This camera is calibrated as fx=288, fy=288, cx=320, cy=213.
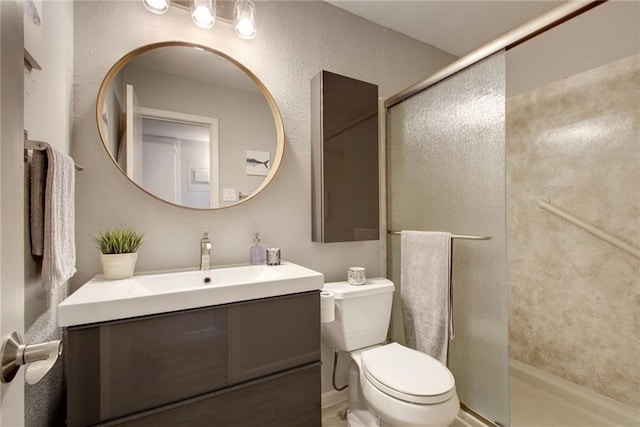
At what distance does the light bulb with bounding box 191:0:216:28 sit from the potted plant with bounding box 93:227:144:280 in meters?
1.03

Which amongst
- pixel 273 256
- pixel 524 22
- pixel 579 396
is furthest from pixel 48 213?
pixel 579 396

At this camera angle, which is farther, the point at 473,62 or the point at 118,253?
the point at 473,62

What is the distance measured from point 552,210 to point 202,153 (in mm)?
2208

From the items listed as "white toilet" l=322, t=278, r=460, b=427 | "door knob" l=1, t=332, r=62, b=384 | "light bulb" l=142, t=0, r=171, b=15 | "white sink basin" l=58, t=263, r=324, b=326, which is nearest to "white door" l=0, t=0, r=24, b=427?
"door knob" l=1, t=332, r=62, b=384

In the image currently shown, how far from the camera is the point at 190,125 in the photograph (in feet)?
4.62

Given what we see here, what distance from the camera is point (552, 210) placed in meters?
1.92

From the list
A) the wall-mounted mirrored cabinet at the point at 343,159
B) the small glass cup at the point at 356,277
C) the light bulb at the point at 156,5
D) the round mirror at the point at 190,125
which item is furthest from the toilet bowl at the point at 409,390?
the light bulb at the point at 156,5

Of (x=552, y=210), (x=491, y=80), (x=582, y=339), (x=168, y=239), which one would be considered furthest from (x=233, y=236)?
(x=582, y=339)

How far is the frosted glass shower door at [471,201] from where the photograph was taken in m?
1.31

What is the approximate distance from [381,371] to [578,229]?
1.60m

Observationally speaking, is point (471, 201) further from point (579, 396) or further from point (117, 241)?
point (117, 241)

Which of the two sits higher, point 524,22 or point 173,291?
point 524,22

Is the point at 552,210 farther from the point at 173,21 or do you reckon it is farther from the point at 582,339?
the point at 173,21

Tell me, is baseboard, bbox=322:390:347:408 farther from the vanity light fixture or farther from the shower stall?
the vanity light fixture
